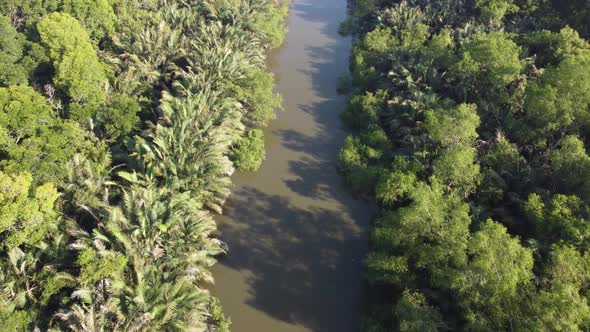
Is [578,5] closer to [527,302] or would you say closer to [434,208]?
[434,208]

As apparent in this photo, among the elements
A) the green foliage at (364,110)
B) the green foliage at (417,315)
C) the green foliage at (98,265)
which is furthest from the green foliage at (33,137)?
the green foliage at (364,110)

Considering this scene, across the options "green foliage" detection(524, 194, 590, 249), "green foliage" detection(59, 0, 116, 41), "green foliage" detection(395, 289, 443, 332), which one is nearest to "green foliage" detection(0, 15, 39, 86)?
"green foliage" detection(59, 0, 116, 41)

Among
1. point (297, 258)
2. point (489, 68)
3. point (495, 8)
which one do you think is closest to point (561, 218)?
point (297, 258)

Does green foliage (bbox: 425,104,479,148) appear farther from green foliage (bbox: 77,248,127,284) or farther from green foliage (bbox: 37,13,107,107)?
green foliage (bbox: 37,13,107,107)

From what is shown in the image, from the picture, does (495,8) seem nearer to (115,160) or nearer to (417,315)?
(417,315)

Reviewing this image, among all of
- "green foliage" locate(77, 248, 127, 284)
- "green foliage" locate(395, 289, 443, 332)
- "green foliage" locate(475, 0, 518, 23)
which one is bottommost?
"green foliage" locate(395, 289, 443, 332)

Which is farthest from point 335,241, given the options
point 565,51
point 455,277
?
point 565,51

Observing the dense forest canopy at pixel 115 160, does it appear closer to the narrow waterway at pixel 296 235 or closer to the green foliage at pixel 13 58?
the green foliage at pixel 13 58
